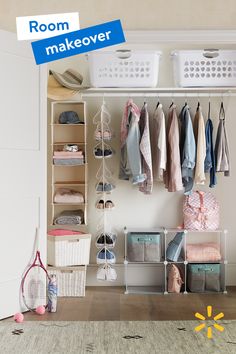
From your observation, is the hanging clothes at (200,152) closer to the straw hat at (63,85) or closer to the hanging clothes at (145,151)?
the hanging clothes at (145,151)

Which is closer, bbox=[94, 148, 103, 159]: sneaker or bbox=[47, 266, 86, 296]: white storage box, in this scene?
bbox=[47, 266, 86, 296]: white storage box

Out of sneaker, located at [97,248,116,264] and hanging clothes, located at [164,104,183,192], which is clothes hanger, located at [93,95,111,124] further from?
sneaker, located at [97,248,116,264]

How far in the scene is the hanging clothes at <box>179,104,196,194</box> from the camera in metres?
5.07

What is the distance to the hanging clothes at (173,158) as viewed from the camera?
509 cm

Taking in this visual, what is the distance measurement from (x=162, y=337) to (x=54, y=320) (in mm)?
877

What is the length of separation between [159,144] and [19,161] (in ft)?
4.63

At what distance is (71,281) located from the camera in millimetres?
5012

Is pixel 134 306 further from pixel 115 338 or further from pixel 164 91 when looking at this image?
pixel 164 91

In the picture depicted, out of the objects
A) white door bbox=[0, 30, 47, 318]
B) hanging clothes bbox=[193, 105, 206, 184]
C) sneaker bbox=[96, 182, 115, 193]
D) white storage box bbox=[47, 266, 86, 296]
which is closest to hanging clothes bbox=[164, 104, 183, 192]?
hanging clothes bbox=[193, 105, 206, 184]

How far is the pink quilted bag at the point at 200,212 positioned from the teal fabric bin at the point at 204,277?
0.36 meters

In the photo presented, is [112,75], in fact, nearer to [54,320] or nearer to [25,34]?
[25,34]

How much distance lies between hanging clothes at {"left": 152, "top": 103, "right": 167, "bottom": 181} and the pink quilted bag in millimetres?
447

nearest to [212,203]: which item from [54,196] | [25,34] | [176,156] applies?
[176,156]

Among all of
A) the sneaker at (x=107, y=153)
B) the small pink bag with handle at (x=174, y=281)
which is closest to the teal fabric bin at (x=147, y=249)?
the small pink bag with handle at (x=174, y=281)
